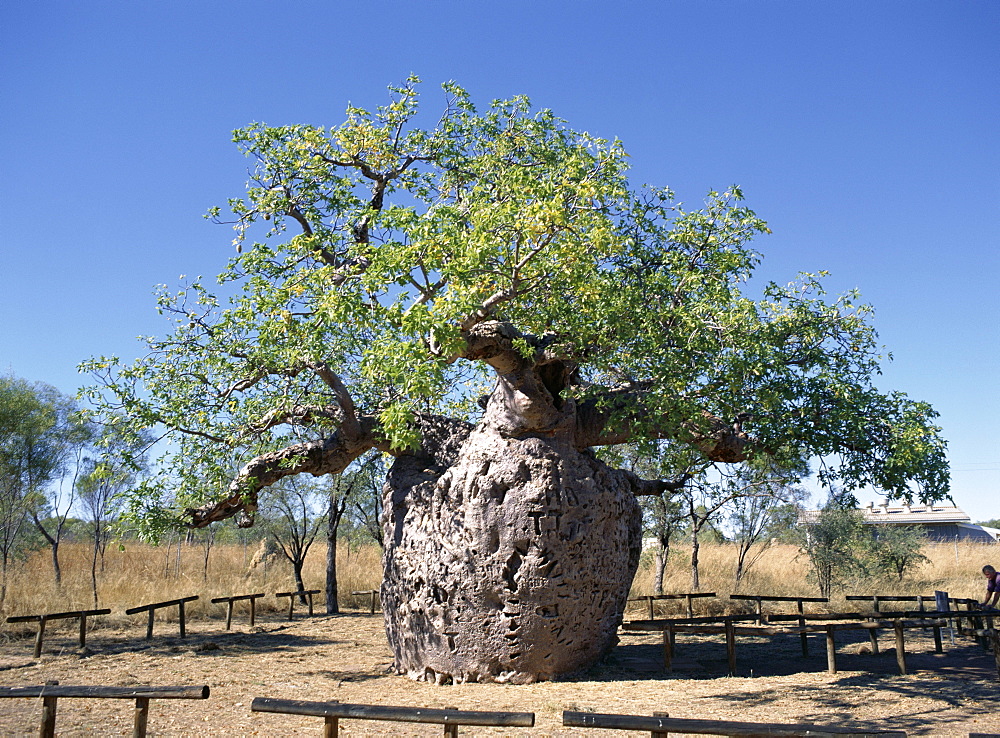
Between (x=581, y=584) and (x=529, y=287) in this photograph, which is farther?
(x=581, y=584)

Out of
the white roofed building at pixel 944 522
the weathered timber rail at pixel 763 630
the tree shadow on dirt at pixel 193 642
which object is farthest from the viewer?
the white roofed building at pixel 944 522

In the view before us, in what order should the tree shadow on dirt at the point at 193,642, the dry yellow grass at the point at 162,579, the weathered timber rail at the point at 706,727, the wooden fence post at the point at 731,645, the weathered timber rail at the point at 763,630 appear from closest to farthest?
the weathered timber rail at the point at 706,727, the weathered timber rail at the point at 763,630, the wooden fence post at the point at 731,645, the tree shadow on dirt at the point at 193,642, the dry yellow grass at the point at 162,579

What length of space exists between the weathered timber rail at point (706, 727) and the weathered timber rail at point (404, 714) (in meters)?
0.33

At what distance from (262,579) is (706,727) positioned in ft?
57.7

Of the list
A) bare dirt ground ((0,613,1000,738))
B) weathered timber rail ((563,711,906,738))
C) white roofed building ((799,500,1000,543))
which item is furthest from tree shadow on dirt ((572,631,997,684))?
white roofed building ((799,500,1000,543))

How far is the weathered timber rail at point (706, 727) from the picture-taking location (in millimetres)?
3965

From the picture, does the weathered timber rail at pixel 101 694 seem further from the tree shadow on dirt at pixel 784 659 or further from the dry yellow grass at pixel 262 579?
the dry yellow grass at pixel 262 579

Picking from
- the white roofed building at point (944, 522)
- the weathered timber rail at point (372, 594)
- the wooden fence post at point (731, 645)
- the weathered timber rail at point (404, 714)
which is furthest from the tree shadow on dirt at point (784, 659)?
the white roofed building at point (944, 522)

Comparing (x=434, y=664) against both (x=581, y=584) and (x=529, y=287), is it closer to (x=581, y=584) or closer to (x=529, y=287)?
(x=581, y=584)

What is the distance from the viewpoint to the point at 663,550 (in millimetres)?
17688

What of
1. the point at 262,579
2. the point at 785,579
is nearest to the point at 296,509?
the point at 262,579

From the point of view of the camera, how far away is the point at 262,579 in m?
19.9

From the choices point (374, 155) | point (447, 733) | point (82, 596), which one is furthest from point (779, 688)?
point (82, 596)

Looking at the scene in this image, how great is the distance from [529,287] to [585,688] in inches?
163
